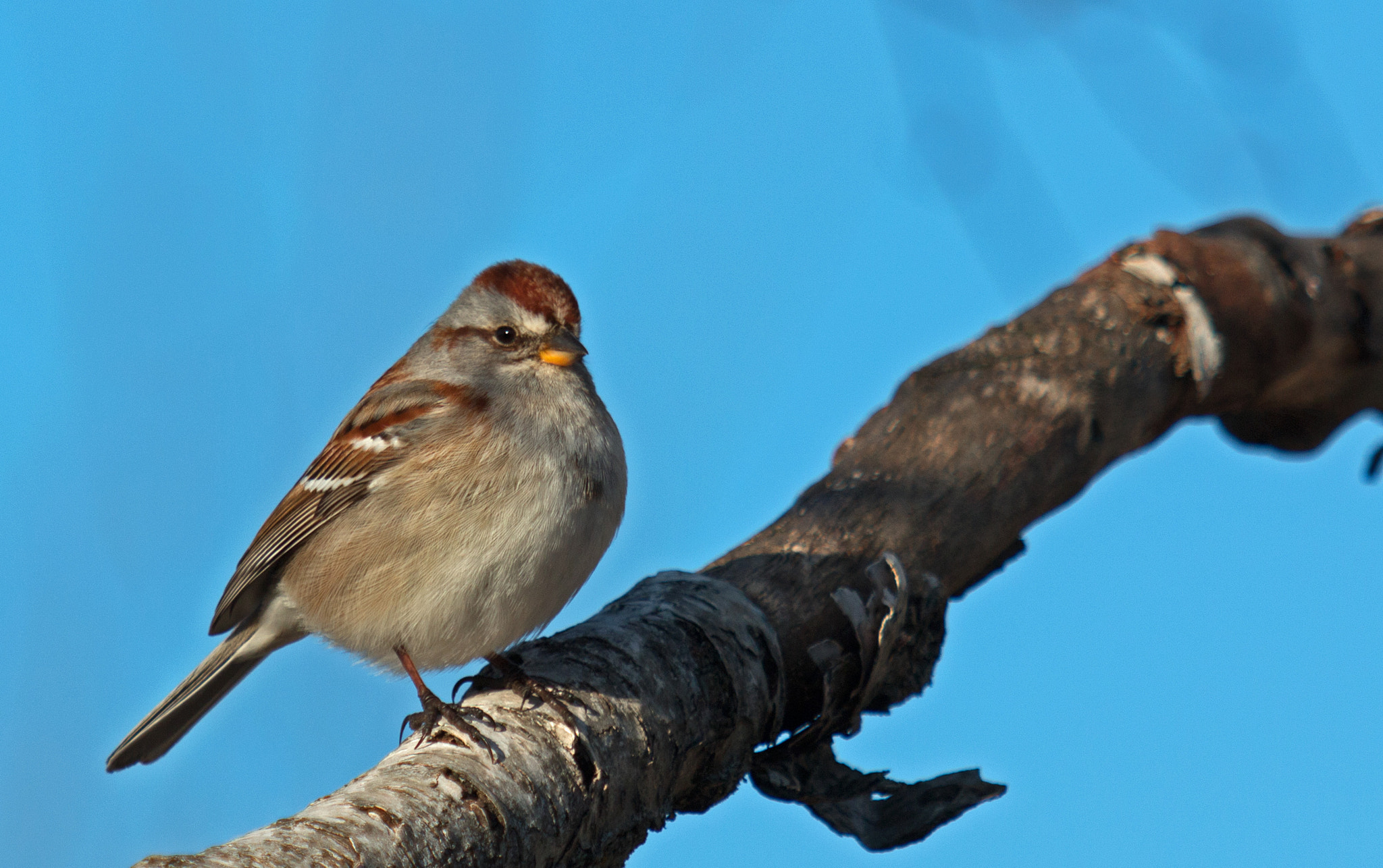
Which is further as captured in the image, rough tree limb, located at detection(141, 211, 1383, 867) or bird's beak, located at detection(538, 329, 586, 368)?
bird's beak, located at detection(538, 329, 586, 368)

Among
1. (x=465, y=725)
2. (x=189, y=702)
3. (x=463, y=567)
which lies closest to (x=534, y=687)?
(x=465, y=725)

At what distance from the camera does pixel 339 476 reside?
3.66 m

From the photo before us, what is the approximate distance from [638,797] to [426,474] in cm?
116

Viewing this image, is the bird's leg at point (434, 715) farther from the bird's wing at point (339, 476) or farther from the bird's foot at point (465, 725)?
the bird's wing at point (339, 476)

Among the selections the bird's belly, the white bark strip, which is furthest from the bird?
the white bark strip

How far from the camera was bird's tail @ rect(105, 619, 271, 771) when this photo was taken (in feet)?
12.3

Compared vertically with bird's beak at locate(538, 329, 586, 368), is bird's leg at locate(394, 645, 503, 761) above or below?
below

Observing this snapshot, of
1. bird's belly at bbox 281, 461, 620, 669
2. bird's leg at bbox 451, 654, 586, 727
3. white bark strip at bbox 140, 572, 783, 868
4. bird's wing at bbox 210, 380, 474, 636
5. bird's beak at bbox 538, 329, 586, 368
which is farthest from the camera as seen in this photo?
bird's beak at bbox 538, 329, 586, 368

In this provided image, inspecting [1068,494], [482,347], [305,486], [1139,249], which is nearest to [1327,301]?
[1139,249]

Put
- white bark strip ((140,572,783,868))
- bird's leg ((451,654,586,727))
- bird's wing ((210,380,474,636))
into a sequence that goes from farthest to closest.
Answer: bird's wing ((210,380,474,636)), bird's leg ((451,654,586,727)), white bark strip ((140,572,783,868))

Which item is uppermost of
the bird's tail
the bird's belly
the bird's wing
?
the bird's wing

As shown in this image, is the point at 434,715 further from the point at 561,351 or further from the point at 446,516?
the point at 561,351

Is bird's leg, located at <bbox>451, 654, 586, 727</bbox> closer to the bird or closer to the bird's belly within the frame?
the bird

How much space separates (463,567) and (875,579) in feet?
3.85
